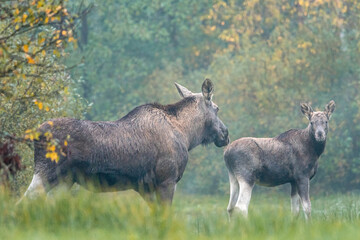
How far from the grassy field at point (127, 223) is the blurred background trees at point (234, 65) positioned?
717 cm

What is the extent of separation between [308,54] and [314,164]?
1083 cm

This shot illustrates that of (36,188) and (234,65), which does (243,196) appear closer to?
(36,188)

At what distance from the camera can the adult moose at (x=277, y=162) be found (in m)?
13.4

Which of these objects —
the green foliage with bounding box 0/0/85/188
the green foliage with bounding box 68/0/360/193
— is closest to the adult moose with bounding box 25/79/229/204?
the green foliage with bounding box 0/0/85/188

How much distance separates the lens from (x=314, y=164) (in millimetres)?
13984

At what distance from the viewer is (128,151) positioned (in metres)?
10.4

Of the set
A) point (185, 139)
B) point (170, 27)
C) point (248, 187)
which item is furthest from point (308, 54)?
point (185, 139)

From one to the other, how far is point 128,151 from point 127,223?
2.27 metres

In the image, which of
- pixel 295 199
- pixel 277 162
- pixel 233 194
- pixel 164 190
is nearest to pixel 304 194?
pixel 295 199

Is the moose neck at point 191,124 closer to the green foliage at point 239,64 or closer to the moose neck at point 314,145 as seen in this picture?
the moose neck at point 314,145

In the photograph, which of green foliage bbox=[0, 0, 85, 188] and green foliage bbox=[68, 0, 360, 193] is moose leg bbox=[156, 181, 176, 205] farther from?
green foliage bbox=[68, 0, 360, 193]

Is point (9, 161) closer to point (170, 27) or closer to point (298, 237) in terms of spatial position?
point (298, 237)

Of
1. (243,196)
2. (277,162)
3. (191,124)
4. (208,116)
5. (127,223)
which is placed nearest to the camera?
(127,223)

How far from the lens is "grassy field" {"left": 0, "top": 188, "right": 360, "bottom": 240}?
7977 mm
